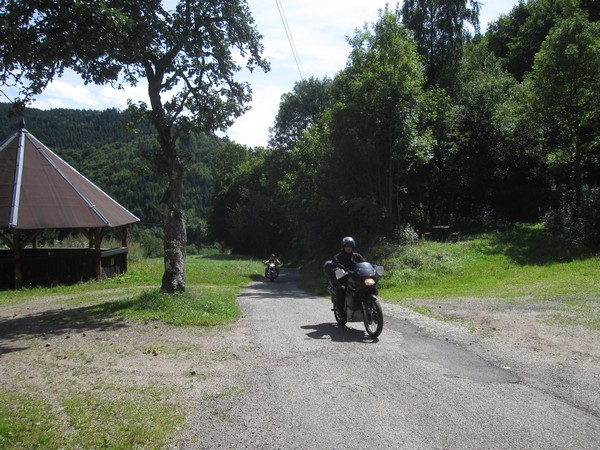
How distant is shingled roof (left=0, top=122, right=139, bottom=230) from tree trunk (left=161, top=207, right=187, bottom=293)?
25.4ft

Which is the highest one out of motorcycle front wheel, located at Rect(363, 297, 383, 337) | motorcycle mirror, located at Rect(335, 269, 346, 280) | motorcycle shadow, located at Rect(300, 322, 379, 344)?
motorcycle mirror, located at Rect(335, 269, 346, 280)

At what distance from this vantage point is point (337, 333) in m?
8.58

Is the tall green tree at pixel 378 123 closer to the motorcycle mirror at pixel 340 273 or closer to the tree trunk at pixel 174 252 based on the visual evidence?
the tree trunk at pixel 174 252

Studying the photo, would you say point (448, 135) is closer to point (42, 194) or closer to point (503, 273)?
point (503, 273)

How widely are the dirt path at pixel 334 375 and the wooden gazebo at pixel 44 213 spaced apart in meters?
8.85

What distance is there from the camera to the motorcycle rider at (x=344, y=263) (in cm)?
903

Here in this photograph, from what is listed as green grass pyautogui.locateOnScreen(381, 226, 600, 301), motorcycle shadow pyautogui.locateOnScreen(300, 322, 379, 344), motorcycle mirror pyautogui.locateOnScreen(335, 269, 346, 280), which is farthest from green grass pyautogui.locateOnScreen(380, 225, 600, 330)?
motorcycle mirror pyautogui.locateOnScreen(335, 269, 346, 280)

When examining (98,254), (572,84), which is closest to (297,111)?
(572,84)

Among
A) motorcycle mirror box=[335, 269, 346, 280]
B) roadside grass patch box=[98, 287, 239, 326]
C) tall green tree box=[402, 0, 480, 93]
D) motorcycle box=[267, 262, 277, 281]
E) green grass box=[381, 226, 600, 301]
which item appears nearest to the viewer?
motorcycle mirror box=[335, 269, 346, 280]

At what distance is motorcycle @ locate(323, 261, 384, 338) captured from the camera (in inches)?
318

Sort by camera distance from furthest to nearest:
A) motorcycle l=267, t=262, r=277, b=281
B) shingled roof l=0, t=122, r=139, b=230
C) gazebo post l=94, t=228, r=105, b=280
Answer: motorcycle l=267, t=262, r=277, b=281 → gazebo post l=94, t=228, r=105, b=280 → shingled roof l=0, t=122, r=139, b=230

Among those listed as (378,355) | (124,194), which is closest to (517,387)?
(378,355)

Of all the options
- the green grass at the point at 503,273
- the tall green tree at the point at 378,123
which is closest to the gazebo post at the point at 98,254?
the green grass at the point at 503,273

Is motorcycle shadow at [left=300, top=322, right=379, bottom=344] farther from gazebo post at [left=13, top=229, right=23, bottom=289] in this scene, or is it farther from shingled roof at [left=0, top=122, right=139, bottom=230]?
gazebo post at [left=13, top=229, right=23, bottom=289]
